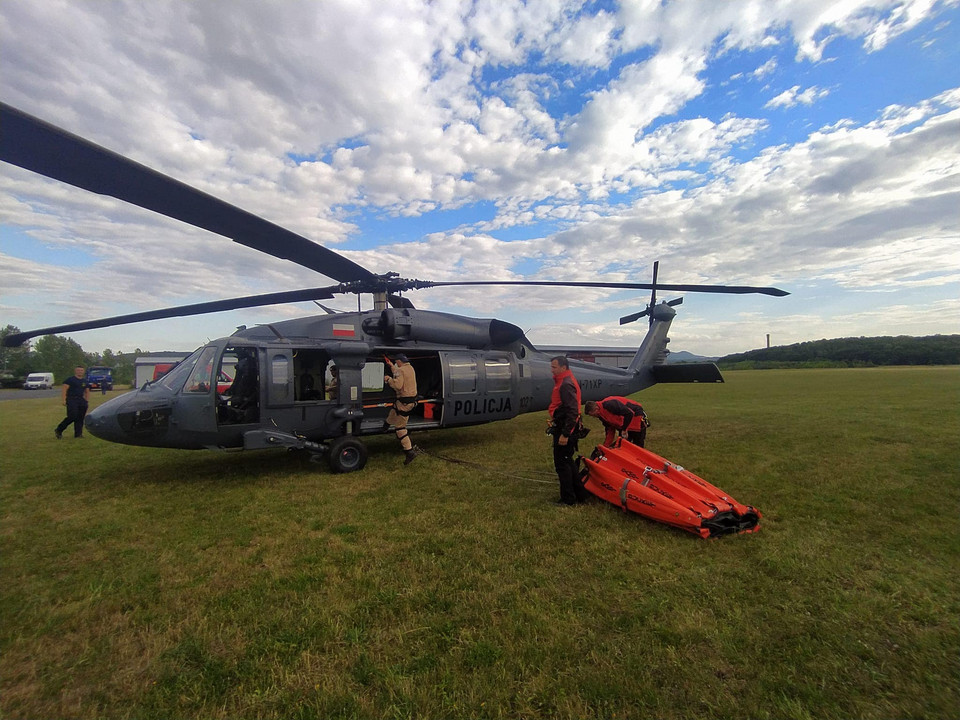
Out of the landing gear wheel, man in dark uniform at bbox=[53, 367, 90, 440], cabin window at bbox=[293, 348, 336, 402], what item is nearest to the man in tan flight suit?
the landing gear wheel

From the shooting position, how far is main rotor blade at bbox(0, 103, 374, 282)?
3.69 metres

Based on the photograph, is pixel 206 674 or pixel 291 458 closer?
pixel 206 674

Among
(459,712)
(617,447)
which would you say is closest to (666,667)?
(459,712)

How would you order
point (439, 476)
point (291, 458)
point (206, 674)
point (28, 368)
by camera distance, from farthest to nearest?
point (28, 368) → point (291, 458) → point (439, 476) → point (206, 674)

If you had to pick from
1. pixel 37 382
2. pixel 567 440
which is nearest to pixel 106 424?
pixel 567 440

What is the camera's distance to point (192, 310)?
314 inches

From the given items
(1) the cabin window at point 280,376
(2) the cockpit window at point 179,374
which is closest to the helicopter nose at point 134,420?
(2) the cockpit window at point 179,374

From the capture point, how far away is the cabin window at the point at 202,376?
21.3ft

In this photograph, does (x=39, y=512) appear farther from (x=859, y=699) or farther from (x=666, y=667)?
(x=859, y=699)

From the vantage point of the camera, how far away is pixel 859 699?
2.23 meters

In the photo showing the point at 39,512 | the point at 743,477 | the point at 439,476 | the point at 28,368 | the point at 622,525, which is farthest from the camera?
the point at 28,368

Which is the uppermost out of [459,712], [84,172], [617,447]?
[84,172]

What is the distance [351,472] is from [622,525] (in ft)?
14.6

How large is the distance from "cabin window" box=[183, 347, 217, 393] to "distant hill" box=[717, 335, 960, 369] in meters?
71.3
